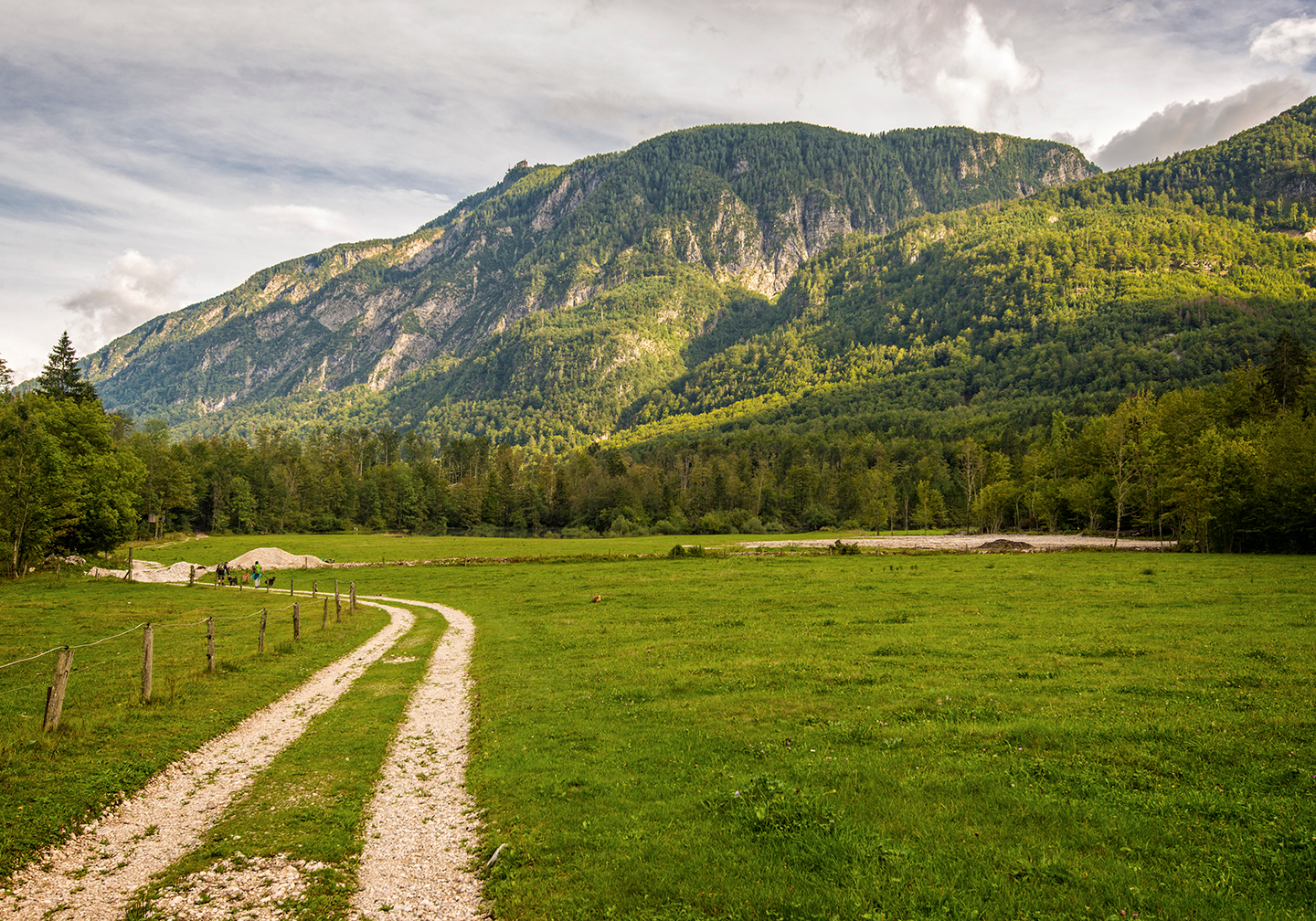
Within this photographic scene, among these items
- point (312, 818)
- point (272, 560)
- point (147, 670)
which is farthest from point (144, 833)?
point (272, 560)

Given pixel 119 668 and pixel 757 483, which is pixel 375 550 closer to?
pixel 119 668

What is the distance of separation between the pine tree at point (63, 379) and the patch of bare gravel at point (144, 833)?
97873mm

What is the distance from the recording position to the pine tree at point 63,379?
8712 centimetres

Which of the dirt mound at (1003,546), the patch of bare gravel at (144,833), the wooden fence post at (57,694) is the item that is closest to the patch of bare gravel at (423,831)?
the patch of bare gravel at (144,833)

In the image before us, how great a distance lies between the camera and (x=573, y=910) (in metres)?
8.04

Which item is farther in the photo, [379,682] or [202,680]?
[379,682]

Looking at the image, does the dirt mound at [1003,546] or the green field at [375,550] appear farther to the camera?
the green field at [375,550]

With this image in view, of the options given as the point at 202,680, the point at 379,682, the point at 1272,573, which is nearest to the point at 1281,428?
the point at 1272,573

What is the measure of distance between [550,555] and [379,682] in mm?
64938

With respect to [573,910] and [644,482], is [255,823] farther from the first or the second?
[644,482]

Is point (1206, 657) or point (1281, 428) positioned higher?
point (1281, 428)

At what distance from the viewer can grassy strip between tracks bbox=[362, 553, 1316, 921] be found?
7910 mm

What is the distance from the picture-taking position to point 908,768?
38.6 feet

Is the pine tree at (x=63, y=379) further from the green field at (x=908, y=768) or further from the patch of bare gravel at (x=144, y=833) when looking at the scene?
the patch of bare gravel at (x=144, y=833)
